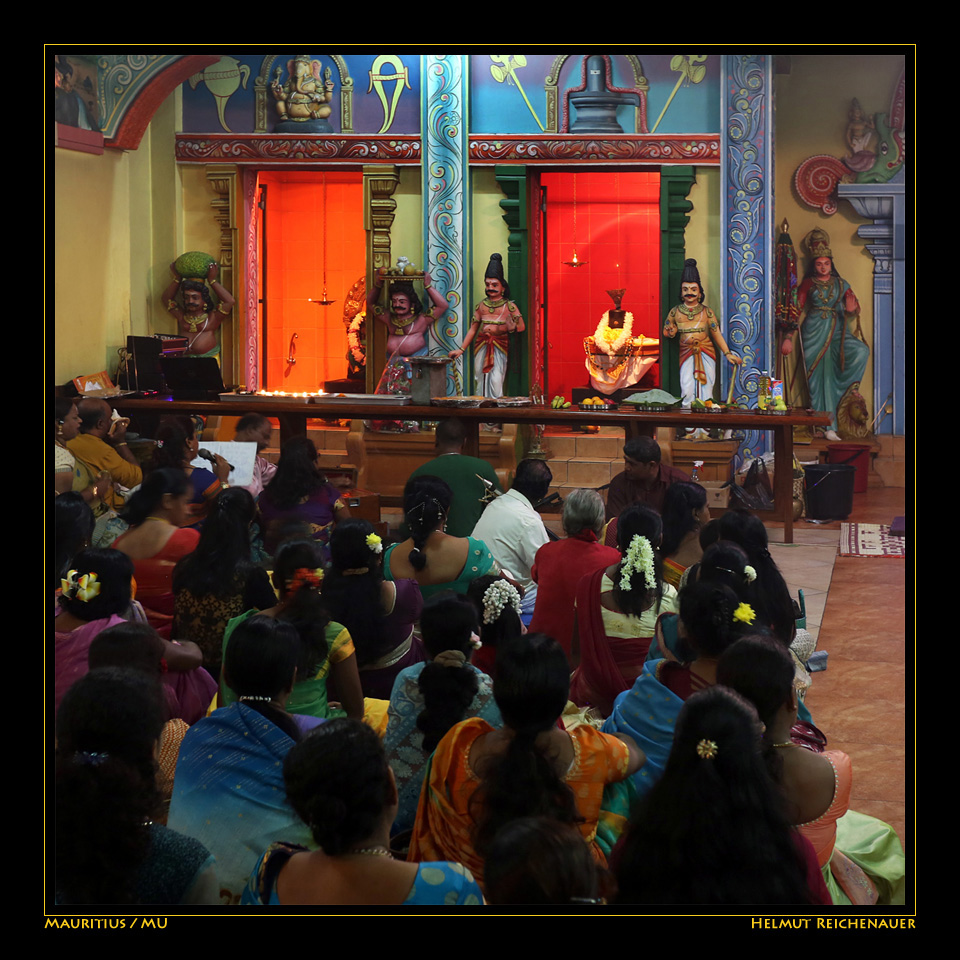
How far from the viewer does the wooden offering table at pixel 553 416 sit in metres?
8.95

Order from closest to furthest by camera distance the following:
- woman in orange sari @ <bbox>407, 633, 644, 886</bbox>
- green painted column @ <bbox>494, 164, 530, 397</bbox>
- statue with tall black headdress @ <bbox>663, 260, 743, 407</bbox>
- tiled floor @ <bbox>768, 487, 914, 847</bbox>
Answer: woman in orange sari @ <bbox>407, 633, 644, 886</bbox>
tiled floor @ <bbox>768, 487, 914, 847</bbox>
statue with tall black headdress @ <bbox>663, 260, 743, 407</bbox>
green painted column @ <bbox>494, 164, 530, 397</bbox>

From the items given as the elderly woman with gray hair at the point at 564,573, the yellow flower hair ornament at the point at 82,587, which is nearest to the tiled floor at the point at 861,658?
the elderly woman with gray hair at the point at 564,573

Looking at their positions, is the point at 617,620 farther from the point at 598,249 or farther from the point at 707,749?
the point at 598,249

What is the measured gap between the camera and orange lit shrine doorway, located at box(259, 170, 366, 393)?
13.5 meters

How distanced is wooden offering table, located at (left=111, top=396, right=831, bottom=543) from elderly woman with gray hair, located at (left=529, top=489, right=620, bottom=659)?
12.9ft

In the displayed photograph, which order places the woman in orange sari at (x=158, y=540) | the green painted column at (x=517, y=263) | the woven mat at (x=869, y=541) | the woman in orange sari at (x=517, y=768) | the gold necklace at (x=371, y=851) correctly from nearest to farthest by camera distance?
the gold necklace at (x=371, y=851) → the woman in orange sari at (x=517, y=768) → the woman in orange sari at (x=158, y=540) → the woven mat at (x=869, y=541) → the green painted column at (x=517, y=263)

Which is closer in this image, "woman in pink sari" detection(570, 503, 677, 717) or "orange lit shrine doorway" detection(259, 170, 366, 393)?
"woman in pink sari" detection(570, 503, 677, 717)

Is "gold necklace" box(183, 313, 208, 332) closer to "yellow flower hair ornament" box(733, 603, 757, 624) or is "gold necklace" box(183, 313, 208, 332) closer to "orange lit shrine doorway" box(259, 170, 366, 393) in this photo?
"orange lit shrine doorway" box(259, 170, 366, 393)

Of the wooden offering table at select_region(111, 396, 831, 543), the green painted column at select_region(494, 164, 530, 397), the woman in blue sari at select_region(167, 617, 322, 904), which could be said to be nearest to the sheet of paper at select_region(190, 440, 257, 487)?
the wooden offering table at select_region(111, 396, 831, 543)

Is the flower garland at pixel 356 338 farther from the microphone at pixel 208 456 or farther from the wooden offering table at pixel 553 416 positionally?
the microphone at pixel 208 456

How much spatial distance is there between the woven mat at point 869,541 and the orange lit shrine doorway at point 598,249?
12.5 feet

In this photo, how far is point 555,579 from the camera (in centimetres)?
492

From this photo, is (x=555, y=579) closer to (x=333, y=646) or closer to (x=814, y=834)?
(x=333, y=646)
